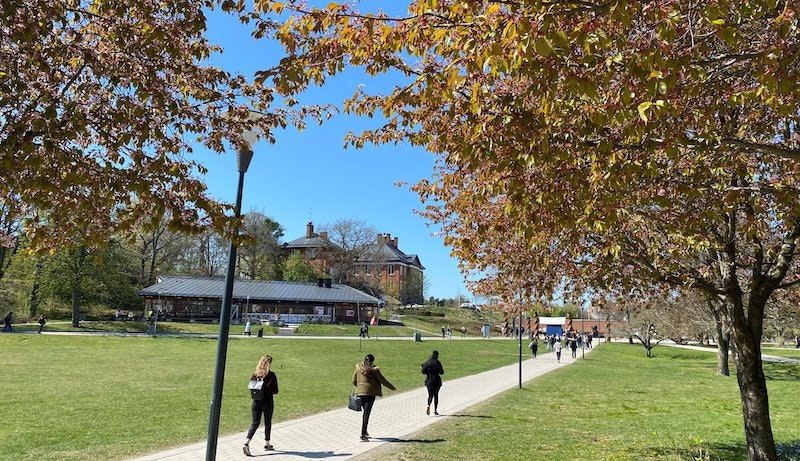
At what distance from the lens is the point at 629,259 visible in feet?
29.0

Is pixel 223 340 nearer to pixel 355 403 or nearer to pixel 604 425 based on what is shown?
pixel 355 403

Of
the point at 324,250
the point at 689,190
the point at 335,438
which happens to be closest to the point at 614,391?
the point at 335,438

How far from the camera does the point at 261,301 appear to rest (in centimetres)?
6228

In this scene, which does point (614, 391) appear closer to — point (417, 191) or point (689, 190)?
point (417, 191)

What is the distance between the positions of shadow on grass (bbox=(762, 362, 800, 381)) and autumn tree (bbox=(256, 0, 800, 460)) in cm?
2225

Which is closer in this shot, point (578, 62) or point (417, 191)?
point (578, 62)

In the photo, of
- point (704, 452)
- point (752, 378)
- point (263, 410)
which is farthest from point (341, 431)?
point (752, 378)

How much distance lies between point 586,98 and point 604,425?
1010 centimetres

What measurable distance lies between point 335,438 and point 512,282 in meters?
4.52

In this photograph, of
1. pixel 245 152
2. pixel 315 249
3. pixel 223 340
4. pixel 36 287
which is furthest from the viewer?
pixel 315 249

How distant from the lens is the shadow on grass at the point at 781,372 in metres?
25.3

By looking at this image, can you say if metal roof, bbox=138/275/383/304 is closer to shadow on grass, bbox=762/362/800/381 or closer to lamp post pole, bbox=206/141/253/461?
shadow on grass, bbox=762/362/800/381

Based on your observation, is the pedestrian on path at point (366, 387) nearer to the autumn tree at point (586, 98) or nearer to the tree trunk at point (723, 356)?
the autumn tree at point (586, 98)

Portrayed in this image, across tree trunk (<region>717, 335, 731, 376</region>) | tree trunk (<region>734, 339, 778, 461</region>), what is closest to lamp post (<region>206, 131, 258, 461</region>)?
tree trunk (<region>734, 339, 778, 461</region>)
